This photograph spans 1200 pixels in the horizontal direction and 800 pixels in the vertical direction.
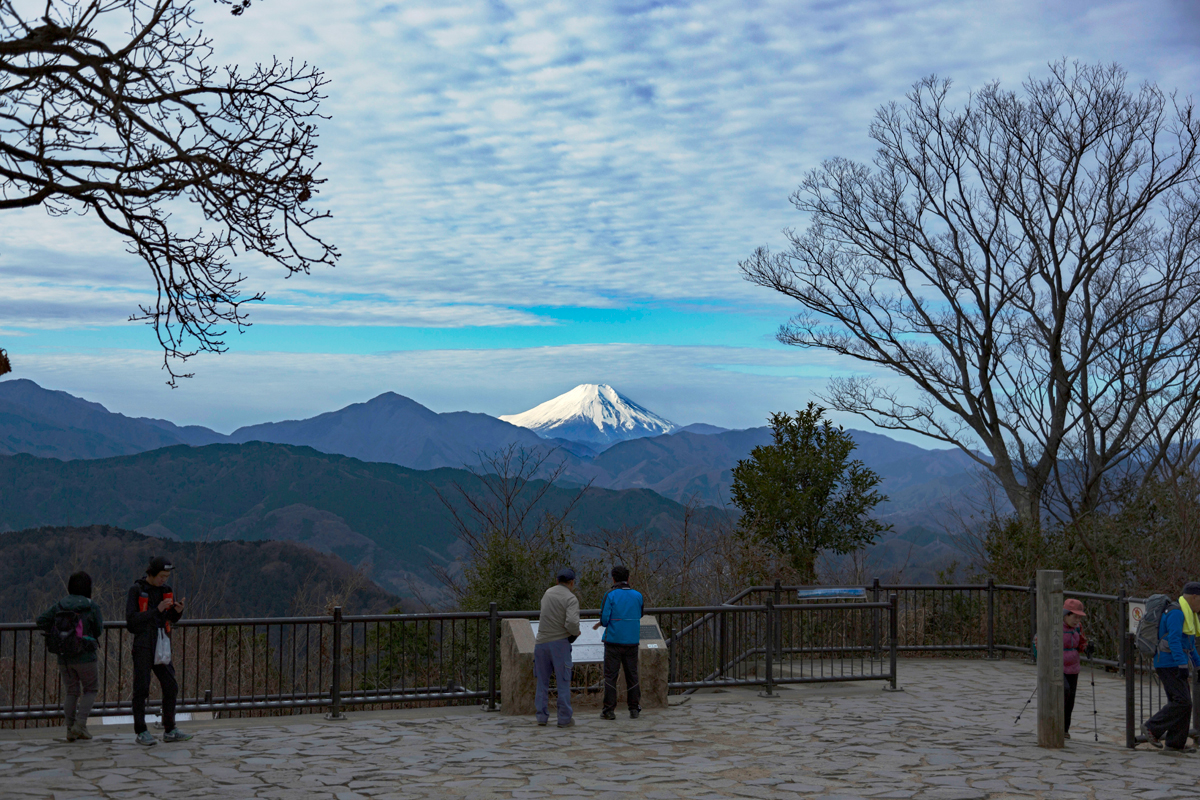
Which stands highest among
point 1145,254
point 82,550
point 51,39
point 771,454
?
point 1145,254

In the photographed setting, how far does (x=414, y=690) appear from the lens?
12227 mm

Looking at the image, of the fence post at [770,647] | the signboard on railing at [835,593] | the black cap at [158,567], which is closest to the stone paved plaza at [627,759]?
the fence post at [770,647]

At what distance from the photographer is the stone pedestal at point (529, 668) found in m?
12.0

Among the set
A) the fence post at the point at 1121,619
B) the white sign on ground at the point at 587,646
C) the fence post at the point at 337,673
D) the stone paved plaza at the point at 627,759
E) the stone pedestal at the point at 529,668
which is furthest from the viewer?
the fence post at the point at 1121,619

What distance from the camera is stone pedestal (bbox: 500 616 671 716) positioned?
1195 cm

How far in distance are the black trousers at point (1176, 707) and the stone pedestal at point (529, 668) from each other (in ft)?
17.9

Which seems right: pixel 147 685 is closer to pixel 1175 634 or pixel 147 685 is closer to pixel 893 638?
pixel 893 638

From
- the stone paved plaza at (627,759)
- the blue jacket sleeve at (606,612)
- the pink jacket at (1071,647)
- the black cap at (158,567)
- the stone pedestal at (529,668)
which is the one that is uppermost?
the black cap at (158,567)

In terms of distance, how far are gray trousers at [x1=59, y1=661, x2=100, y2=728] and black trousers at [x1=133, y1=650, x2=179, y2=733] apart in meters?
0.46

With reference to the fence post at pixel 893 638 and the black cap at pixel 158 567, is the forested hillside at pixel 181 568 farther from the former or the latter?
the black cap at pixel 158 567

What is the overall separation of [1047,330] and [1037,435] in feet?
9.96

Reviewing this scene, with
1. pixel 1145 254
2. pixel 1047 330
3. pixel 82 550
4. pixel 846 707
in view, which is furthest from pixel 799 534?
pixel 82 550

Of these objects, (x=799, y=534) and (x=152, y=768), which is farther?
(x=799, y=534)

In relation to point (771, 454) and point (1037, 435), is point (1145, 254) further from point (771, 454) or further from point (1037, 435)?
point (771, 454)
